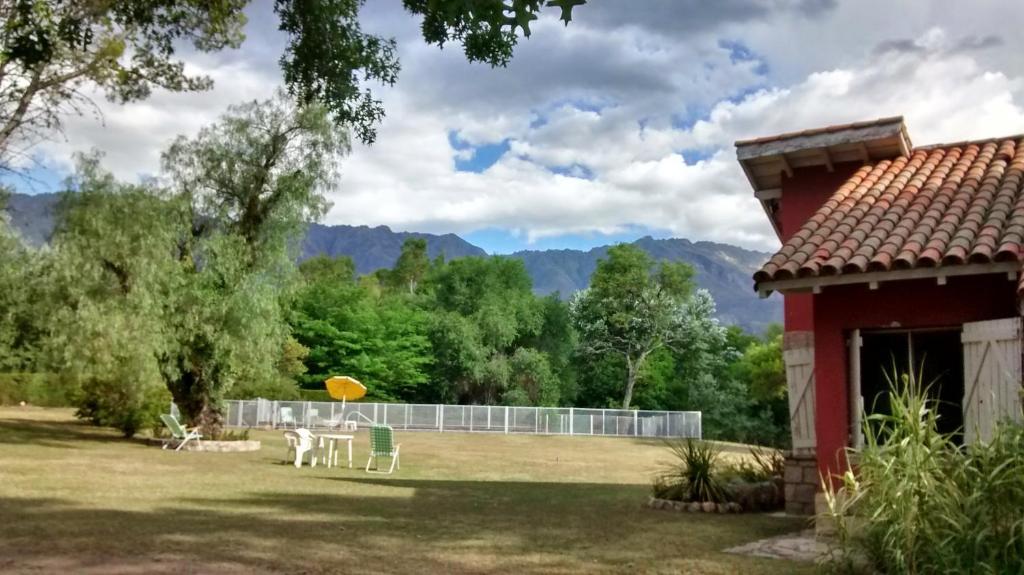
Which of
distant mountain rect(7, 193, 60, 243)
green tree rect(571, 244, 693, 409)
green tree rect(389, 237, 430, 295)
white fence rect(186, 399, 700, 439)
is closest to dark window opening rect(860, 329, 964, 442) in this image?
distant mountain rect(7, 193, 60, 243)

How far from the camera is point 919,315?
8.35 m

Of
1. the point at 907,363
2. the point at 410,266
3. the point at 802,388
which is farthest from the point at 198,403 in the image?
the point at 410,266

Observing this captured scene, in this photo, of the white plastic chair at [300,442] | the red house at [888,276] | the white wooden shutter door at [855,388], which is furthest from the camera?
the white plastic chair at [300,442]

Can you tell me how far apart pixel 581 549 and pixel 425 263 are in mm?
70064

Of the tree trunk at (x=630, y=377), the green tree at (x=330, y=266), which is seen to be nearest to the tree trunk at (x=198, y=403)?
the tree trunk at (x=630, y=377)

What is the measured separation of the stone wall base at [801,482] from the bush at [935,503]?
4.66 metres

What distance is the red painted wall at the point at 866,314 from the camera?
811cm

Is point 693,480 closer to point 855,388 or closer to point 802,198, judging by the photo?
point 855,388

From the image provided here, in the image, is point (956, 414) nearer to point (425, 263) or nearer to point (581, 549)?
point (581, 549)

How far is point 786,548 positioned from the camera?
7.66 m

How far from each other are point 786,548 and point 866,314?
8.32 feet

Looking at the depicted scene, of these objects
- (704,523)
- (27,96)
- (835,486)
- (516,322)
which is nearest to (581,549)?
(704,523)

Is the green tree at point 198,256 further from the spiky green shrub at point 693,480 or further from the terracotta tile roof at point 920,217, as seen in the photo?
the terracotta tile roof at point 920,217

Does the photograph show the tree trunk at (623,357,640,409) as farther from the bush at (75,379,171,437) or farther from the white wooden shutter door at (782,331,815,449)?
the white wooden shutter door at (782,331,815,449)
